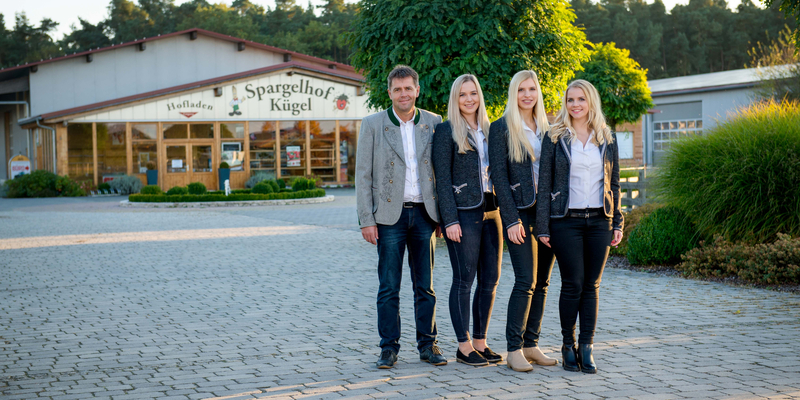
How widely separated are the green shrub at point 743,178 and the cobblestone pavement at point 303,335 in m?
1.07

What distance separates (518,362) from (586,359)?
432 mm

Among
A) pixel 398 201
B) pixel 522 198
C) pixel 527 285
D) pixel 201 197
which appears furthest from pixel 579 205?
pixel 201 197

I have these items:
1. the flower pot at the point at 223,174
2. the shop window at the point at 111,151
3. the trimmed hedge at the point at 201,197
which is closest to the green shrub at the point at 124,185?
the shop window at the point at 111,151

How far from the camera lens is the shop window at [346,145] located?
110ft

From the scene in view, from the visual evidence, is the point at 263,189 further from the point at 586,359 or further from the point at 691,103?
the point at 691,103

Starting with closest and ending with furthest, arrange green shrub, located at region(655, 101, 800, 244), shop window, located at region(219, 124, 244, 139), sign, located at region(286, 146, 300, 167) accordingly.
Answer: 1. green shrub, located at region(655, 101, 800, 244)
2. shop window, located at region(219, 124, 244, 139)
3. sign, located at region(286, 146, 300, 167)

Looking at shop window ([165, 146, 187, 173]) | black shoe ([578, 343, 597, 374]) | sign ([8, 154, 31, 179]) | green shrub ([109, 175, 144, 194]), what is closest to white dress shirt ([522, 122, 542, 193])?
black shoe ([578, 343, 597, 374])

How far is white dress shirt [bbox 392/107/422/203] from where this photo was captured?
4930 mm

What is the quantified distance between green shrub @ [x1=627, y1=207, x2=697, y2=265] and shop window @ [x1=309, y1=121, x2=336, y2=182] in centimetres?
2438

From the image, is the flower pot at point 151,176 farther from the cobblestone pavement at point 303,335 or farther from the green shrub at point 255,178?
the cobblestone pavement at point 303,335

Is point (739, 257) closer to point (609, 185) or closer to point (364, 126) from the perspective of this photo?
point (609, 185)

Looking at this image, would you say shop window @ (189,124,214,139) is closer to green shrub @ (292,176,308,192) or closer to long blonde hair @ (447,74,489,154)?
green shrub @ (292,176,308,192)

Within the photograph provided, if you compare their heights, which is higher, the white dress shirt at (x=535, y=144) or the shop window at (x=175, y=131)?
the shop window at (x=175, y=131)

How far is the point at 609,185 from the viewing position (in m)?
4.75
